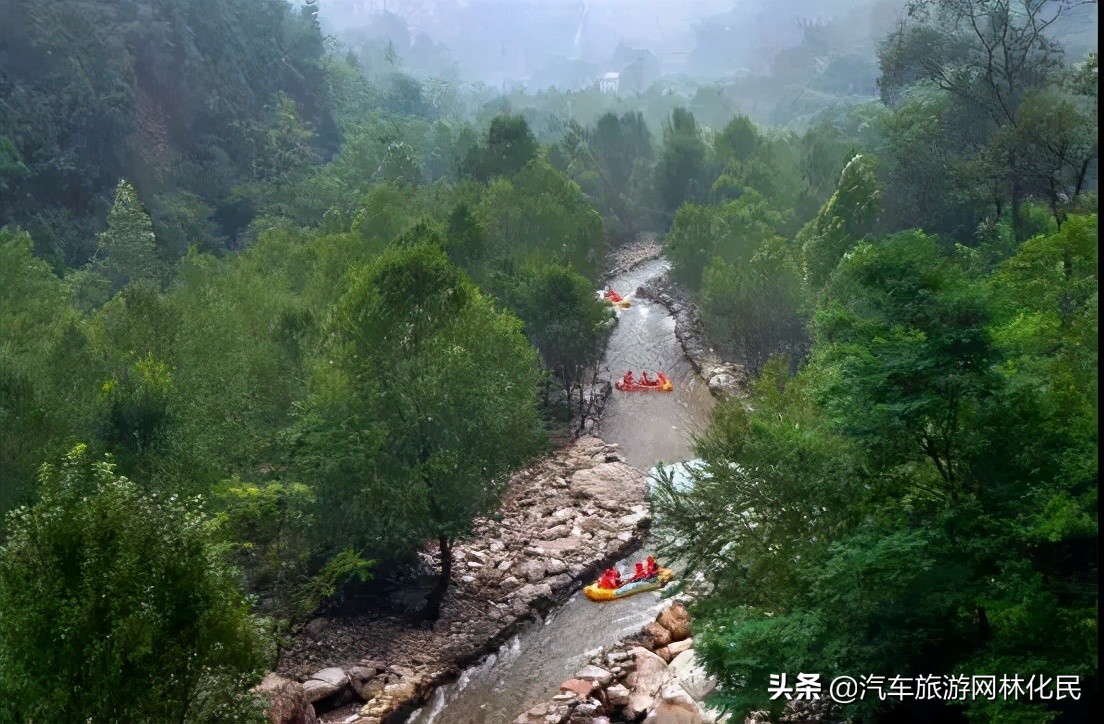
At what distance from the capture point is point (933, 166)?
43219 millimetres

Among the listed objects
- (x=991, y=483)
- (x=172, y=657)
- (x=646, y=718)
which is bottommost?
(x=646, y=718)

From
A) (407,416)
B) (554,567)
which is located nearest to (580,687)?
(554,567)

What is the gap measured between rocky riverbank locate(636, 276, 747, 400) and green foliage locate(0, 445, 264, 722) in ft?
95.3

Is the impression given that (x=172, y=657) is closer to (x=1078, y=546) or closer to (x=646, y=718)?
(x=646, y=718)

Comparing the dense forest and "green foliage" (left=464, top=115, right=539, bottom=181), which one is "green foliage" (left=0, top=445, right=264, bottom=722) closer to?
the dense forest

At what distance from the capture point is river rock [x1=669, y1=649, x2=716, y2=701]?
1872cm

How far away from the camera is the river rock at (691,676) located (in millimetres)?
18719

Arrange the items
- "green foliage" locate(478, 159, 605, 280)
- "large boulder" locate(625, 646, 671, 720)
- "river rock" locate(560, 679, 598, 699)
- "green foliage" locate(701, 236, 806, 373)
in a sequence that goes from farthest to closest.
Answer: "green foliage" locate(478, 159, 605, 280) < "green foliage" locate(701, 236, 806, 373) < "river rock" locate(560, 679, 598, 699) < "large boulder" locate(625, 646, 671, 720)

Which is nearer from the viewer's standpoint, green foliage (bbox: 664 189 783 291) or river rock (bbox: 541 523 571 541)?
river rock (bbox: 541 523 571 541)

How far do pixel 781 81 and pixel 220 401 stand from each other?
503 feet

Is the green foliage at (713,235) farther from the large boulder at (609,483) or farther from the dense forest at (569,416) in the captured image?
the large boulder at (609,483)

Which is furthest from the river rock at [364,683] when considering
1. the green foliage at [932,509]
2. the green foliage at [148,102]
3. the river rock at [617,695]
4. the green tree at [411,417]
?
the green foliage at [148,102]

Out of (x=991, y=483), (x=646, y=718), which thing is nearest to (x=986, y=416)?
(x=991, y=483)

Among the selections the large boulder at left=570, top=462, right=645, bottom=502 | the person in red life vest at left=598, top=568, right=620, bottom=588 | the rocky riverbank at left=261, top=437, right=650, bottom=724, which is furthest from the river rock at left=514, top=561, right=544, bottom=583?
the large boulder at left=570, top=462, right=645, bottom=502
